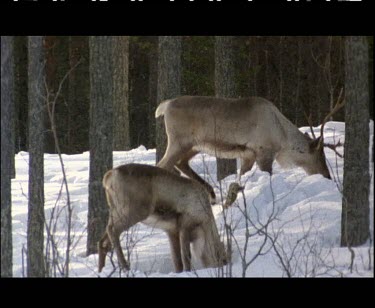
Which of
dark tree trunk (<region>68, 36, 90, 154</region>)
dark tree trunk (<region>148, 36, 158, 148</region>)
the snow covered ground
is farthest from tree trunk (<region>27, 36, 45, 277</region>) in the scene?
dark tree trunk (<region>68, 36, 90, 154</region>)

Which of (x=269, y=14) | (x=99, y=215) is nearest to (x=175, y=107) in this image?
(x=99, y=215)

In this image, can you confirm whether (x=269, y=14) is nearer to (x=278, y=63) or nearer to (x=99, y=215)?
(x=99, y=215)

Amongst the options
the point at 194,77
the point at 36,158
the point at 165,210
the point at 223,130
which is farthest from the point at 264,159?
the point at 194,77

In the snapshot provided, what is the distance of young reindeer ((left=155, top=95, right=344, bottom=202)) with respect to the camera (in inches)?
444

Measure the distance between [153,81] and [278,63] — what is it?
3761mm

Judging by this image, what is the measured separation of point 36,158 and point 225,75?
5308 mm

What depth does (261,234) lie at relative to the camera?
9.15 metres

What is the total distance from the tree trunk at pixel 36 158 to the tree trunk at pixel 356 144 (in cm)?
290

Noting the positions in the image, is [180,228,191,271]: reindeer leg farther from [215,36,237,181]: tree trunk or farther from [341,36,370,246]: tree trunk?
[215,36,237,181]: tree trunk

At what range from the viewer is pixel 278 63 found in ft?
82.5

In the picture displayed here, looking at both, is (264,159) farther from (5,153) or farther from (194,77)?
(194,77)

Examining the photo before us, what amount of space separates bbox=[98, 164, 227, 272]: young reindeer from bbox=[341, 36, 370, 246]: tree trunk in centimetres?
135

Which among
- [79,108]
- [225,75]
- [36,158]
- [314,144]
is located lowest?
[36,158]
